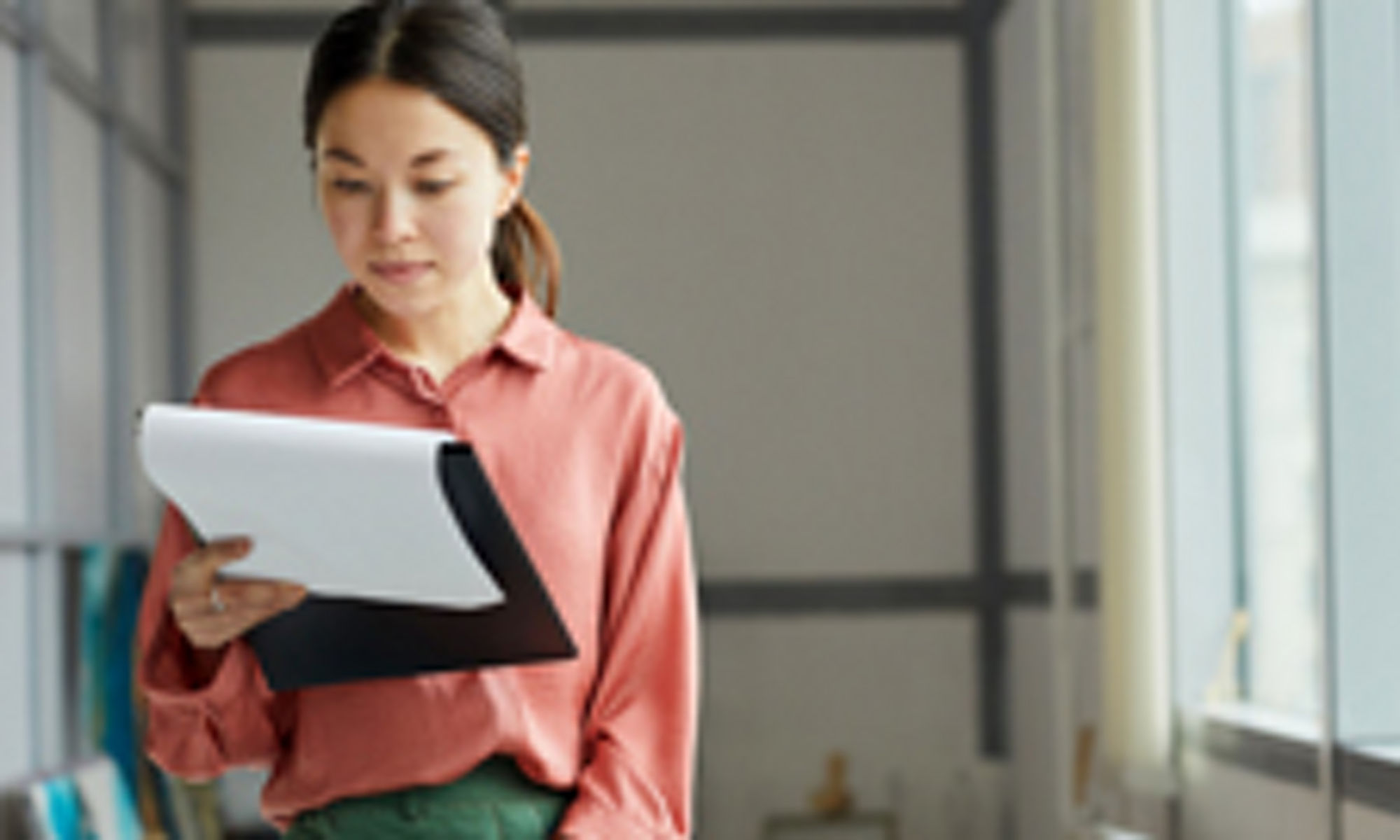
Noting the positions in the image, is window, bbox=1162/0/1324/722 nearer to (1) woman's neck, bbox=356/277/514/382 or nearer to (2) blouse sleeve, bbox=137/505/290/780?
(1) woman's neck, bbox=356/277/514/382

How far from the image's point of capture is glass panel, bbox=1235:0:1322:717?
324cm

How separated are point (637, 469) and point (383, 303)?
0.22 m

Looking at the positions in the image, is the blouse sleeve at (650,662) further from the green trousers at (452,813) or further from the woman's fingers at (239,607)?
the woman's fingers at (239,607)

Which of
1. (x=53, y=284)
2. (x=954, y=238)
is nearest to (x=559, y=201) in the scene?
(x=954, y=238)

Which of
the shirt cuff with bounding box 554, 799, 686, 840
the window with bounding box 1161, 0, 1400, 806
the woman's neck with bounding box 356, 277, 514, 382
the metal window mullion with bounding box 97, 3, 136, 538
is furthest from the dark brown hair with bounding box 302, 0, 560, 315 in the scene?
the metal window mullion with bounding box 97, 3, 136, 538

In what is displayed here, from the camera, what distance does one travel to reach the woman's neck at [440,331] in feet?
4.13

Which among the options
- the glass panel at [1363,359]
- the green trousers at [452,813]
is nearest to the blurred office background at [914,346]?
the glass panel at [1363,359]

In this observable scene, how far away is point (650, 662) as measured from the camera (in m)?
1.26

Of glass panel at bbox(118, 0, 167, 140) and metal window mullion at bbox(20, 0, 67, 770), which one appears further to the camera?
glass panel at bbox(118, 0, 167, 140)

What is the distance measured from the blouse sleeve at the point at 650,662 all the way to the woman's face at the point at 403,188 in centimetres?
22

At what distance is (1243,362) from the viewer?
11.0ft

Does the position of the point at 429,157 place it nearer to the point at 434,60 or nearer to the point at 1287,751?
the point at 434,60

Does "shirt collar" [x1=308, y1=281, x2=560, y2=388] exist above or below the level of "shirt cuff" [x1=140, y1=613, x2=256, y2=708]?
above

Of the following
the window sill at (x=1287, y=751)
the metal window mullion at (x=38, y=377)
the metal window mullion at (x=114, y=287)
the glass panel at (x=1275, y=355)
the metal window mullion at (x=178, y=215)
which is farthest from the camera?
the metal window mullion at (x=178, y=215)
